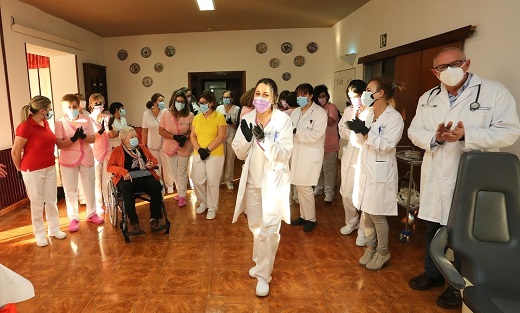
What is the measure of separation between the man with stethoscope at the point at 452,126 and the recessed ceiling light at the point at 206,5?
4.08 metres

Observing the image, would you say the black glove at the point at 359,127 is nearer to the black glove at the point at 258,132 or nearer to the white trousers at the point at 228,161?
the black glove at the point at 258,132

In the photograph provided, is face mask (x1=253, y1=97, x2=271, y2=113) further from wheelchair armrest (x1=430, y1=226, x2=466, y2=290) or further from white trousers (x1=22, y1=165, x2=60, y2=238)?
white trousers (x1=22, y1=165, x2=60, y2=238)

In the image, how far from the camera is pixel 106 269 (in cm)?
285

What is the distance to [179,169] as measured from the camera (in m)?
4.43

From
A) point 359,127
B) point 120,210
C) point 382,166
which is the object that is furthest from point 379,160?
point 120,210

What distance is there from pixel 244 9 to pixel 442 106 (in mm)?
4620

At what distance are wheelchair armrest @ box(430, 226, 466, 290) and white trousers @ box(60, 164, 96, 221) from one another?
3457 mm

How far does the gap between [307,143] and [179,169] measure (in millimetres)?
1851

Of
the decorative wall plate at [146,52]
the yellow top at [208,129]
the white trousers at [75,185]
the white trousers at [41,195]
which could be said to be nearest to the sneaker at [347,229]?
the yellow top at [208,129]

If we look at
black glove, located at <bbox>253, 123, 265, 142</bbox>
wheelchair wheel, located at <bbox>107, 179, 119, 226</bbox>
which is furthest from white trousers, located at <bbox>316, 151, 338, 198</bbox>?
wheelchair wheel, located at <bbox>107, 179, 119, 226</bbox>

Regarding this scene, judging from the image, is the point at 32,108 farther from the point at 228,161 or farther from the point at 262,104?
the point at 228,161

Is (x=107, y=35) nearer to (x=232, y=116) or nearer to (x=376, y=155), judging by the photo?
(x=232, y=116)

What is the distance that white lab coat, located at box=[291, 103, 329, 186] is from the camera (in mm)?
3354

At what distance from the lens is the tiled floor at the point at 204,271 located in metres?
2.34
